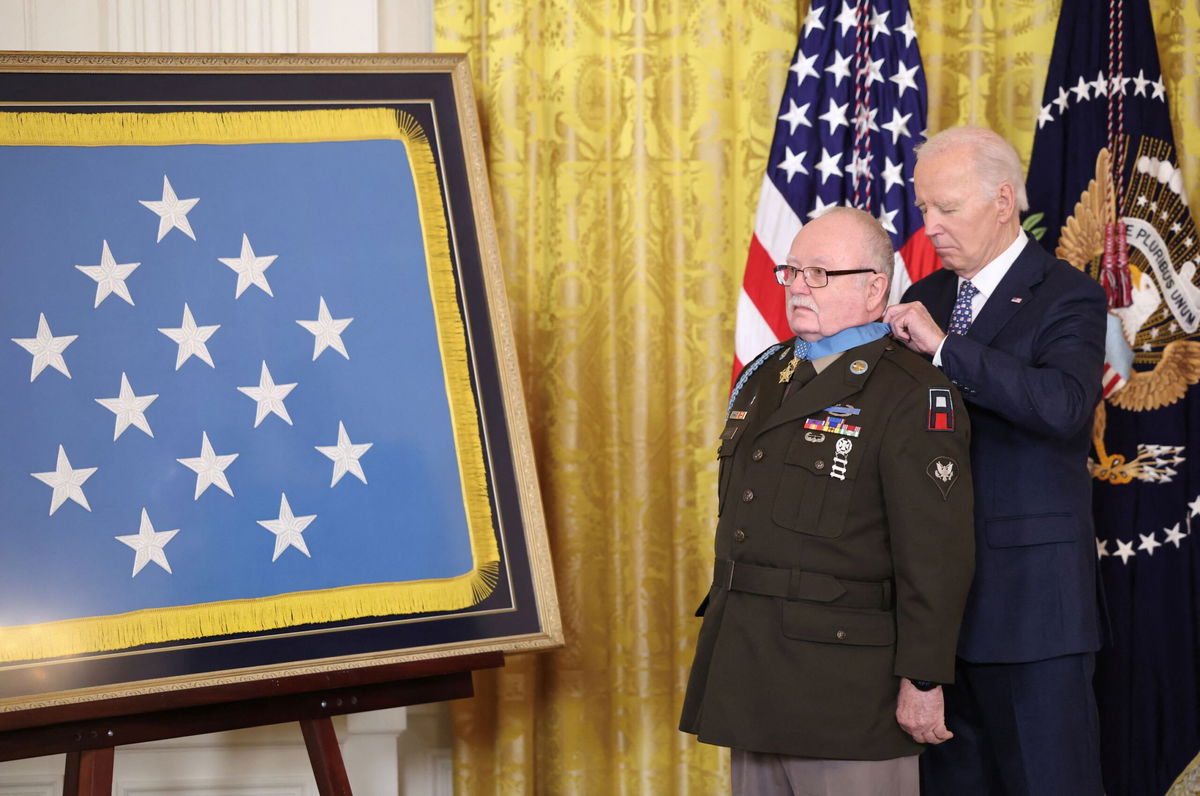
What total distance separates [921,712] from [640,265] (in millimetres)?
1613

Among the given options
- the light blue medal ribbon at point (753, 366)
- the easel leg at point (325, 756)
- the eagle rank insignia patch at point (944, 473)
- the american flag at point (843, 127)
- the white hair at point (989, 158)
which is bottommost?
the easel leg at point (325, 756)

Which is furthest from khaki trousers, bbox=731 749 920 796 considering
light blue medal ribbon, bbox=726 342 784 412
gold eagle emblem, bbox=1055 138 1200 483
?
gold eagle emblem, bbox=1055 138 1200 483

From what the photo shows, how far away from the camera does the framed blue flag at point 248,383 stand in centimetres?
195

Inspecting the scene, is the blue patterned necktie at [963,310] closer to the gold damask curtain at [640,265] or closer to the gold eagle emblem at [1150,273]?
the gold eagle emblem at [1150,273]

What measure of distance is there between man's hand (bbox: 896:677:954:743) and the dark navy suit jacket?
297 mm

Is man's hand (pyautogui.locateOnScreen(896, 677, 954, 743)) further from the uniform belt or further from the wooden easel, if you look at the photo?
the wooden easel

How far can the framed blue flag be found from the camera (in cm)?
195

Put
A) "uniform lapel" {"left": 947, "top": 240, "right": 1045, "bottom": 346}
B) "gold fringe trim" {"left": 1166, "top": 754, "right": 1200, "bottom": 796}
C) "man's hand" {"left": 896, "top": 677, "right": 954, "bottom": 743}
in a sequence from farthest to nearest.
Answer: "gold fringe trim" {"left": 1166, "top": 754, "right": 1200, "bottom": 796} → "uniform lapel" {"left": 947, "top": 240, "right": 1045, "bottom": 346} → "man's hand" {"left": 896, "top": 677, "right": 954, "bottom": 743}

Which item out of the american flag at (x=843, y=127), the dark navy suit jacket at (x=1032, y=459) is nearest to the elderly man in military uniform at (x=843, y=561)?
the dark navy suit jacket at (x=1032, y=459)

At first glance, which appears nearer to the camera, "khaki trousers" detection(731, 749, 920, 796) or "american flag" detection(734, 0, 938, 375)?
"khaki trousers" detection(731, 749, 920, 796)

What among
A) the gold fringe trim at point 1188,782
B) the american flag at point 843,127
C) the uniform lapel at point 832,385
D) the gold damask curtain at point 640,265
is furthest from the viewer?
the gold damask curtain at point 640,265

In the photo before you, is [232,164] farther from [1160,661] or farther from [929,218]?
[1160,661]

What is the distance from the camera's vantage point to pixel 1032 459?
6.59ft

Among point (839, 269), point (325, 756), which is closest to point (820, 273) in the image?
point (839, 269)
